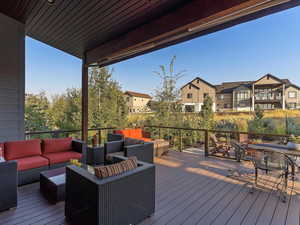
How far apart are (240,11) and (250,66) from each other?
370 inches

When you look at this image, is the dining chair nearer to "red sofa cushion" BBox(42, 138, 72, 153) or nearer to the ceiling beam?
the ceiling beam

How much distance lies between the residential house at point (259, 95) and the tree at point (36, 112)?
6598mm

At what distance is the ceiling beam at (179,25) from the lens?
2.35 metres

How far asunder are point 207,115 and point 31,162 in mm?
7665

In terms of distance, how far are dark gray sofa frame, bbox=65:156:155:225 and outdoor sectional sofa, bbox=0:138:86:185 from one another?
1.59 meters

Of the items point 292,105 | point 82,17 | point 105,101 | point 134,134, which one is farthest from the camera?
point 105,101

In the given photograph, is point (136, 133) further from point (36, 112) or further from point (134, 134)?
point (36, 112)

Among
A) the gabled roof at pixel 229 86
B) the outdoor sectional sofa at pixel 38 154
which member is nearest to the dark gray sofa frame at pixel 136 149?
the outdoor sectional sofa at pixel 38 154

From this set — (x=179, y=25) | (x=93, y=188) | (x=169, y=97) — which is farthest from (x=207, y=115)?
(x=93, y=188)

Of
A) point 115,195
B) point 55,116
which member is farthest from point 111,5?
point 55,116

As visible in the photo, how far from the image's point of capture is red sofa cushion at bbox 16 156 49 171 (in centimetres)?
304

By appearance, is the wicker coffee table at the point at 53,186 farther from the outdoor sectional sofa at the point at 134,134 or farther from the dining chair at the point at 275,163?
the dining chair at the point at 275,163

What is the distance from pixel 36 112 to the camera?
718cm

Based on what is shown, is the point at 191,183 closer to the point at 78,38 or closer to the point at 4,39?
the point at 78,38
